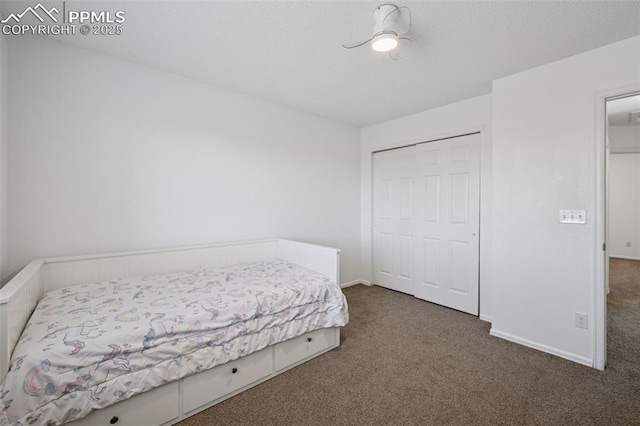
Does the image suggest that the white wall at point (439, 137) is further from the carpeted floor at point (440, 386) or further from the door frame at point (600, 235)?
the door frame at point (600, 235)

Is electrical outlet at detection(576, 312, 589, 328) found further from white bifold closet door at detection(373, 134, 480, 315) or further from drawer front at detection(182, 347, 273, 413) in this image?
drawer front at detection(182, 347, 273, 413)

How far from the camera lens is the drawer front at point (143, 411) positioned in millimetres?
1322

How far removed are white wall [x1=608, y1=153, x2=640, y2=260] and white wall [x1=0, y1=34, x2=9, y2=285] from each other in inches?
A: 325

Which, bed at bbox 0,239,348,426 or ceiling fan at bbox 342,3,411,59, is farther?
ceiling fan at bbox 342,3,411,59

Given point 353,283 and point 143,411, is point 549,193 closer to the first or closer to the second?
point 353,283

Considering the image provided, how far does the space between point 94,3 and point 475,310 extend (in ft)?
13.1

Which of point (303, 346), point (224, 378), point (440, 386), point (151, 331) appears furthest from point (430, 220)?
point (151, 331)

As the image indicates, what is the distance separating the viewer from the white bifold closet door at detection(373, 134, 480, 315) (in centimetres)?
307

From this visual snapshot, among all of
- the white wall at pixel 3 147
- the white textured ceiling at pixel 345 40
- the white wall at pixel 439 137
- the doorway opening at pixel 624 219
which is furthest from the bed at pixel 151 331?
the doorway opening at pixel 624 219

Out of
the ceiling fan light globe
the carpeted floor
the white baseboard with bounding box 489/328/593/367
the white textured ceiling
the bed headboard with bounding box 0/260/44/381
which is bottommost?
the carpeted floor

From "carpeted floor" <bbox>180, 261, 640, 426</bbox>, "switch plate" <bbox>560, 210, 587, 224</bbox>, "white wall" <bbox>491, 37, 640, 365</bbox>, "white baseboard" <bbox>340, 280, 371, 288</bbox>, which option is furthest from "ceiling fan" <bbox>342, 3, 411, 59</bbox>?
"white baseboard" <bbox>340, 280, 371, 288</bbox>

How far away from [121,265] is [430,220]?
3187mm

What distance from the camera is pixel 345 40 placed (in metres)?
1.96

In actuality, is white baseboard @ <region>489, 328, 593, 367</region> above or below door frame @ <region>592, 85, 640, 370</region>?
below
